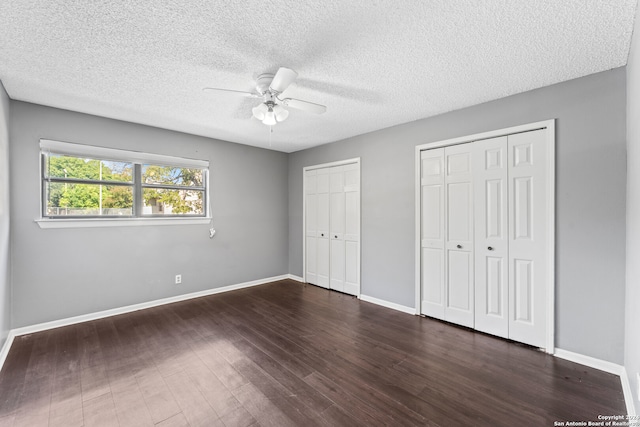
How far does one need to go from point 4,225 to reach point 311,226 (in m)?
3.72

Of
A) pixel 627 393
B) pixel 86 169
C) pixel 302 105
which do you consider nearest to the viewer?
pixel 627 393

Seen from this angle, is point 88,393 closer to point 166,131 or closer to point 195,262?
point 195,262

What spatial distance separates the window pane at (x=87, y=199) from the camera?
10.4ft

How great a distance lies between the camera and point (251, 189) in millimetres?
4871

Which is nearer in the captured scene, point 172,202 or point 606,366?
point 606,366

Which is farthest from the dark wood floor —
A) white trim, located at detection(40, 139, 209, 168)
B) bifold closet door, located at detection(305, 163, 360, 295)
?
white trim, located at detection(40, 139, 209, 168)

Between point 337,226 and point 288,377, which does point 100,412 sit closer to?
point 288,377

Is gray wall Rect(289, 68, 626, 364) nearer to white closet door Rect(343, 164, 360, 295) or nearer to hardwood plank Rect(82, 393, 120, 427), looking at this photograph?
white closet door Rect(343, 164, 360, 295)

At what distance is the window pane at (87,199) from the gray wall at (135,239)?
0.53 ft

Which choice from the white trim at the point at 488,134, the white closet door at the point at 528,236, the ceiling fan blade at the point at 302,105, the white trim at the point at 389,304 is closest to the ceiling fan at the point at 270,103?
the ceiling fan blade at the point at 302,105

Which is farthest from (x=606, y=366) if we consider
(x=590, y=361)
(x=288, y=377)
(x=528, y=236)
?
(x=288, y=377)

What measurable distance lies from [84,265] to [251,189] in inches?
97.8

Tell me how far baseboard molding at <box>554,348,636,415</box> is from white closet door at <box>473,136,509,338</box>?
0.46m

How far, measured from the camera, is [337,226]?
15.0ft
